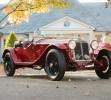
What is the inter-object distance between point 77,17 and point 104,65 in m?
43.4

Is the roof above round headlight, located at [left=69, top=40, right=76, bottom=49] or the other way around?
the other way around

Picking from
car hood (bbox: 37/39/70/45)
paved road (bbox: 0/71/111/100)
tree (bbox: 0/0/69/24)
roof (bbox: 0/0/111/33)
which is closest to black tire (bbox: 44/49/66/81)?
car hood (bbox: 37/39/70/45)

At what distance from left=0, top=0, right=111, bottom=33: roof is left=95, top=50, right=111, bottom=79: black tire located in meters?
40.0

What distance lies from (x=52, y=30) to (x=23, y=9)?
26.4m

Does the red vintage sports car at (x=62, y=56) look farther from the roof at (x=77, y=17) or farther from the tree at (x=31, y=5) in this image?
the roof at (x=77, y=17)

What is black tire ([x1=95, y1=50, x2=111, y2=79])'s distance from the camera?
15.2 m

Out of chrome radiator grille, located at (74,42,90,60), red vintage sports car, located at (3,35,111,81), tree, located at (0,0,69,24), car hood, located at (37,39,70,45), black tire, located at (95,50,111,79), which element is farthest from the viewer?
tree, located at (0,0,69,24)

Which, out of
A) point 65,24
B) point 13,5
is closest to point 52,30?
point 65,24

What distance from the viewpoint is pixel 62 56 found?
14414 mm

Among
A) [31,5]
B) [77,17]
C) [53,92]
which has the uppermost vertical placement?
[31,5]

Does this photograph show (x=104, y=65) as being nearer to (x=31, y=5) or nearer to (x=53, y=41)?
(x=53, y=41)

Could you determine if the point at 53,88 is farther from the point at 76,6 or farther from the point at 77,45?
the point at 76,6

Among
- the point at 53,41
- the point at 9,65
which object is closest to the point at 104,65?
the point at 53,41

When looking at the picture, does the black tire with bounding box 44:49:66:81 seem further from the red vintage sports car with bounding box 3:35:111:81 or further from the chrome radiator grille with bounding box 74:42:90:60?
the chrome radiator grille with bounding box 74:42:90:60
